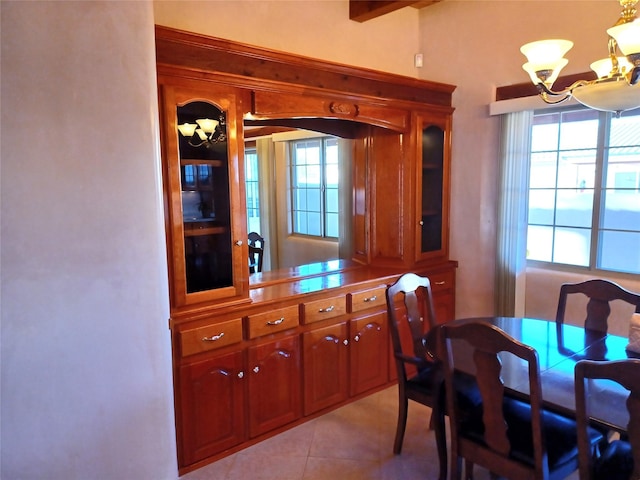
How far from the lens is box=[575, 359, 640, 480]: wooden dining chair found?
1.35m

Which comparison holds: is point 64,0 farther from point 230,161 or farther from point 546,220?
point 546,220

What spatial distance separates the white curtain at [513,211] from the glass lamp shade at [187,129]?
7.32 ft

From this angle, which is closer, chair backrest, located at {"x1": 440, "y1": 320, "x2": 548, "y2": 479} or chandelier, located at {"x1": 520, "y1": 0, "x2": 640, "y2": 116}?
chandelier, located at {"x1": 520, "y1": 0, "x2": 640, "y2": 116}

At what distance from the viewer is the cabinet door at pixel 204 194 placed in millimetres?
2219

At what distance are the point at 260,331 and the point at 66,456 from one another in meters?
1.07

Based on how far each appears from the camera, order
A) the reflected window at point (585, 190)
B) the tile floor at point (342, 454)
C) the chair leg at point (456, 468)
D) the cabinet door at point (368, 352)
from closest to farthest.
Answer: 1. the chair leg at point (456, 468)
2. the tile floor at point (342, 454)
3. the reflected window at point (585, 190)
4. the cabinet door at point (368, 352)

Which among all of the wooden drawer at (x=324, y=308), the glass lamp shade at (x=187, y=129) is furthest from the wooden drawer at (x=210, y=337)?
the glass lamp shade at (x=187, y=129)

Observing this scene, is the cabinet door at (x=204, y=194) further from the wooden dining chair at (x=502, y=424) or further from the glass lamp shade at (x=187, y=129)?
the wooden dining chair at (x=502, y=424)

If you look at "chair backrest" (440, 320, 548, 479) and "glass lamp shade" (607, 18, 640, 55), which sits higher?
"glass lamp shade" (607, 18, 640, 55)

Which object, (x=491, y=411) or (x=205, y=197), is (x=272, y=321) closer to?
(x=205, y=197)

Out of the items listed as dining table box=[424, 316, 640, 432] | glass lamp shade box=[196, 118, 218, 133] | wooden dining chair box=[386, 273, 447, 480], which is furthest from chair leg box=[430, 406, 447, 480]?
glass lamp shade box=[196, 118, 218, 133]

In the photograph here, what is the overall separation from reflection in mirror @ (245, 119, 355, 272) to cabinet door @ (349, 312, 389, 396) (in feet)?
2.15

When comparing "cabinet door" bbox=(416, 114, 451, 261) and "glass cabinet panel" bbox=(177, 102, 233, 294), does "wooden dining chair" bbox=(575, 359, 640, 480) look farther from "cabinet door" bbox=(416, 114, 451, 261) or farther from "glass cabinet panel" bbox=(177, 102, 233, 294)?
"cabinet door" bbox=(416, 114, 451, 261)

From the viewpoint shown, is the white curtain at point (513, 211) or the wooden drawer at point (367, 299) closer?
the wooden drawer at point (367, 299)
